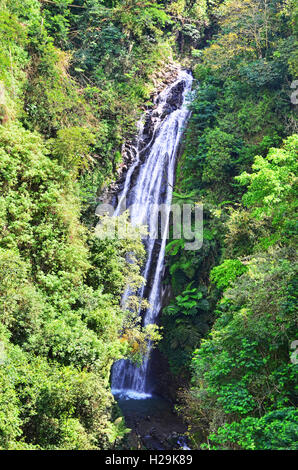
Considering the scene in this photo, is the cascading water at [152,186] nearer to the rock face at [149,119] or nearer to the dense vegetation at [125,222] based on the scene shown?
the rock face at [149,119]

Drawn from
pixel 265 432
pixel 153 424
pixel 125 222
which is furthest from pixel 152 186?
pixel 265 432

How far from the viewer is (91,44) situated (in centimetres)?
1920

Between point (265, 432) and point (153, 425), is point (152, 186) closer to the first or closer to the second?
point (153, 425)

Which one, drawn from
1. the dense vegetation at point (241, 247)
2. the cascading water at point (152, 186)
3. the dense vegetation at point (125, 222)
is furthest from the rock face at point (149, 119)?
the dense vegetation at point (241, 247)

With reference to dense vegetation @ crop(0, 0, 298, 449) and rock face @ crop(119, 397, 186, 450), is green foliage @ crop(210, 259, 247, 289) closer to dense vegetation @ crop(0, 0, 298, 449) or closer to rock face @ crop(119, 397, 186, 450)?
dense vegetation @ crop(0, 0, 298, 449)

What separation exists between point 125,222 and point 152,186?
5.02m

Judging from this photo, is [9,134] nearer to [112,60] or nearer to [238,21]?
[112,60]

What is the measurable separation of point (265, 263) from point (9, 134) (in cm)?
820

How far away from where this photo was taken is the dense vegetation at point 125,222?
25.0ft

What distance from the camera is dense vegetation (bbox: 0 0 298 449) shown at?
7.62m

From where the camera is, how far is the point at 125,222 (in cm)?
1307

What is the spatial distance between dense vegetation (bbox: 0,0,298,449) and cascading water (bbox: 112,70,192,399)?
664mm

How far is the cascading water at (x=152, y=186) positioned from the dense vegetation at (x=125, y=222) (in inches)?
26.1
